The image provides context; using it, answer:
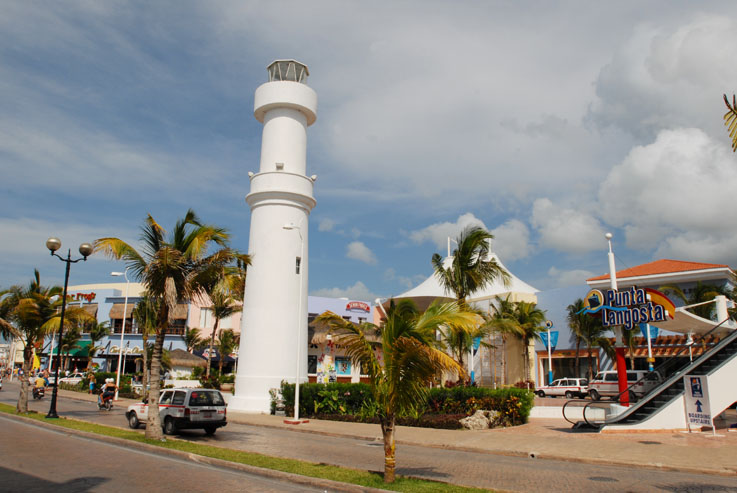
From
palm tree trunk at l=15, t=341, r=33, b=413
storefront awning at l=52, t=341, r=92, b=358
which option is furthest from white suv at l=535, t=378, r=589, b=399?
storefront awning at l=52, t=341, r=92, b=358

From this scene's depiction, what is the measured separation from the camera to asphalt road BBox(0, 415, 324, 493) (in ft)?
29.5

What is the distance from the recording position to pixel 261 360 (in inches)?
1072

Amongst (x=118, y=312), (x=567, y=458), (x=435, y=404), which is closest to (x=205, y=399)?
(x=435, y=404)

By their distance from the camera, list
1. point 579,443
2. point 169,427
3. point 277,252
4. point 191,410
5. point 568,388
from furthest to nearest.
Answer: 1. point 568,388
2. point 277,252
3. point 169,427
4. point 191,410
5. point 579,443

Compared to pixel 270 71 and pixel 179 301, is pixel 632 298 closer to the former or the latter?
pixel 179 301

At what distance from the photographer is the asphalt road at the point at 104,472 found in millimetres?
8977

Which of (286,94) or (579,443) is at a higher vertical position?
(286,94)

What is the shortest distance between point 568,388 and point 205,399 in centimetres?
2939

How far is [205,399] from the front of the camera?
17125 mm

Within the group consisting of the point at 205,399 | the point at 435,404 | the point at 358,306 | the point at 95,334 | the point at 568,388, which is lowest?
the point at 568,388

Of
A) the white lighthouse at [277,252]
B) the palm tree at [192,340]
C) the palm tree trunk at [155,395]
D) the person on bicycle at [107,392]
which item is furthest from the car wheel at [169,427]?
the palm tree at [192,340]

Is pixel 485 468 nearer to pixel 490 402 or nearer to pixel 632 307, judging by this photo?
pixel 490 402

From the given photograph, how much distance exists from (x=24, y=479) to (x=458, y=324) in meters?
8.19

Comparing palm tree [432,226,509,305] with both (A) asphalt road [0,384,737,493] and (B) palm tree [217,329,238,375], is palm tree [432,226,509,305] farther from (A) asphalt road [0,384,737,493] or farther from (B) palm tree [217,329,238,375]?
(B) palm tree [217,329,238,375]
